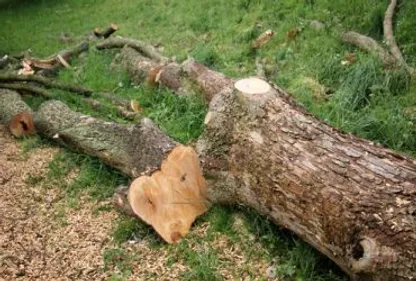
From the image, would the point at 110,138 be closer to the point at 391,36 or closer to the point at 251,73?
the point at 251,73

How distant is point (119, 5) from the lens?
13492 mm

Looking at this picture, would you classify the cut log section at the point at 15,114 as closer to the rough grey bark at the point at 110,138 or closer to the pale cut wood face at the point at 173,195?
the rough grey bark at the point at 110,138

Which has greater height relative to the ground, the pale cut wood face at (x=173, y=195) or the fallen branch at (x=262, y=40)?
the pale cut wood face at (x=173, y=195)

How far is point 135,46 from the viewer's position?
29.0ft

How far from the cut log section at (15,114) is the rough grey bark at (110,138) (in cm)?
12

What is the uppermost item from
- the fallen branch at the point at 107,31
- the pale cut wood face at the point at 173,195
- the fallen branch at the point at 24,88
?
the pale cut wood face at the point at 173,195

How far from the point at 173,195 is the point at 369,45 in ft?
12.7

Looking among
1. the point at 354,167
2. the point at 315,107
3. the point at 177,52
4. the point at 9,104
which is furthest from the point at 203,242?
the point at 177,52

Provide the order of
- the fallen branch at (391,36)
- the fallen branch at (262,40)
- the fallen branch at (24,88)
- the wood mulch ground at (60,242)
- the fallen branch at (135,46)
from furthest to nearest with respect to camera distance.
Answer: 1. the fallen branch at (135,46)
2. the fallen branch at (262,40)
3. the fallen branch at (24,88)
4. the fallen branch at (391,36)
5. the wood mulch ground at (60,242)

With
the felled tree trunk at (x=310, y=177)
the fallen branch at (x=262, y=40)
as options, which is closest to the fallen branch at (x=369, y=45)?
the fallen branch at (x=262, y=40)

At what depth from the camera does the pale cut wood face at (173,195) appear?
4230 mm

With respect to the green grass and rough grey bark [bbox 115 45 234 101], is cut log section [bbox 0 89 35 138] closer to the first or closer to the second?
the green grass

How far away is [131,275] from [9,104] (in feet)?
13.4

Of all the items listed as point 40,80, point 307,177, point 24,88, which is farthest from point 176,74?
point 307,177
